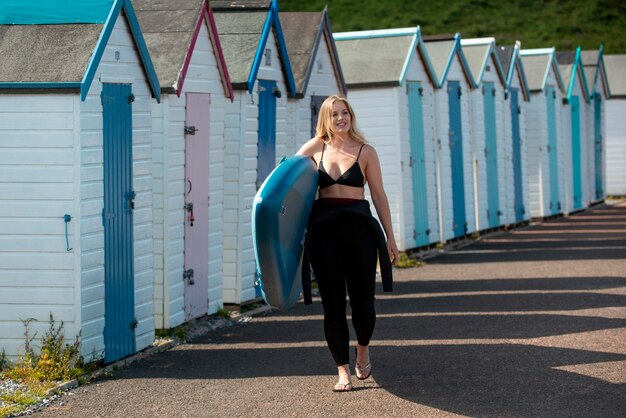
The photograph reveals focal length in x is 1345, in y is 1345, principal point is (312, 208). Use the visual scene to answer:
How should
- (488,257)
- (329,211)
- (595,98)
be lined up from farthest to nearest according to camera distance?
(595,98), (488,257), (329,211)

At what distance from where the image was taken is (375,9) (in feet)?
239

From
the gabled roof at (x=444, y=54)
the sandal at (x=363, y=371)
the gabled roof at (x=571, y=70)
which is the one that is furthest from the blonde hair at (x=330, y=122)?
the gabled roof at (x=571, y=70)

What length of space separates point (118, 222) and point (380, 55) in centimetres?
976

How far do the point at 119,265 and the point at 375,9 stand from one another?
6401 cm

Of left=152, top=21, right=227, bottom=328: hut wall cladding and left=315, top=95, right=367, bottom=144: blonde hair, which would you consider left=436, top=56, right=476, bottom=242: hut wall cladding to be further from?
left=315, top=95, right=367, bottom=144: blonde hair

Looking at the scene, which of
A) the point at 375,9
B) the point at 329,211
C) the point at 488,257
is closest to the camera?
the point at 329,211

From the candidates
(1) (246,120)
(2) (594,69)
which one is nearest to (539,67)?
(2) (594,69)

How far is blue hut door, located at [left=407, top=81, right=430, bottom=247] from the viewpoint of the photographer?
1933 centimetres

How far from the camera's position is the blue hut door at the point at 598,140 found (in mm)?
33250

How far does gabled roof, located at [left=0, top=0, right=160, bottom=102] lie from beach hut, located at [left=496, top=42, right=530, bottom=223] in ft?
51.5

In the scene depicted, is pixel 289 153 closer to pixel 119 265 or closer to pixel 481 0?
pixel 119 265

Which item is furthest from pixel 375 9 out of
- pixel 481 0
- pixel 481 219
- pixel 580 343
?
pixel 580 343

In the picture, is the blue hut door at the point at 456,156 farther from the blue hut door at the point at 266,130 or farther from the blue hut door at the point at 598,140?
the blue hut door at the point at 598,140

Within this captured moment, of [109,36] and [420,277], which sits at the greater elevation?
[109,36]
